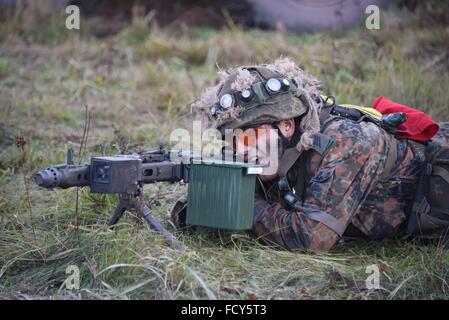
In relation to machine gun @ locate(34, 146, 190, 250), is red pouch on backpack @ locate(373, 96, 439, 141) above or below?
above

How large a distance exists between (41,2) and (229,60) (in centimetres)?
366

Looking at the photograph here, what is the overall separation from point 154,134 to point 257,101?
2.61 metres

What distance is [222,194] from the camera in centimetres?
369

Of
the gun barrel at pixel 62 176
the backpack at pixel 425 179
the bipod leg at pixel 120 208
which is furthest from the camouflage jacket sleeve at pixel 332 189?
the gun barrel at pixel 62 176

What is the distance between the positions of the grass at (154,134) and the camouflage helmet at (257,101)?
27.8 inches

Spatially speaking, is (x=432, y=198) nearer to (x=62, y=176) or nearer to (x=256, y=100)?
(x=256, y=100)

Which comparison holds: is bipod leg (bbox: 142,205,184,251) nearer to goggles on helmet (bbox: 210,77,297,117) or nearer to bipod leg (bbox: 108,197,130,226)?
bipod leg (bbox: 108,197,130,226)

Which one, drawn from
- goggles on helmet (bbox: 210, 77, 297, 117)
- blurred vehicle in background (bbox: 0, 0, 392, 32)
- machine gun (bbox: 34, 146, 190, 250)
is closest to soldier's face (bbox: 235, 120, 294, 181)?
goggles on helmet (bbox: 210, 77, 297, 117)

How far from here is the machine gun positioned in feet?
11.0

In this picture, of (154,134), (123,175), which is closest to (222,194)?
(123,175)

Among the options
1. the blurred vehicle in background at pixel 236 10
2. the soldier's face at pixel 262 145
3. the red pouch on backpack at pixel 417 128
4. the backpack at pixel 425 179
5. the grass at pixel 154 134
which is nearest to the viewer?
the grass at pixel 154 134

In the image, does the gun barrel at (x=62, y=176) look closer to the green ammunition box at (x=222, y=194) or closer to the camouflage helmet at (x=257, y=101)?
the green ammunition box at (x=222, y=194)

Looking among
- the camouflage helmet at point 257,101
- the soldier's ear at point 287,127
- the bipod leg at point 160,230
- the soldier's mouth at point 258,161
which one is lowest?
the bipod leg at point 160,230

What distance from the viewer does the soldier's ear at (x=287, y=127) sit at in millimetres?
3938
